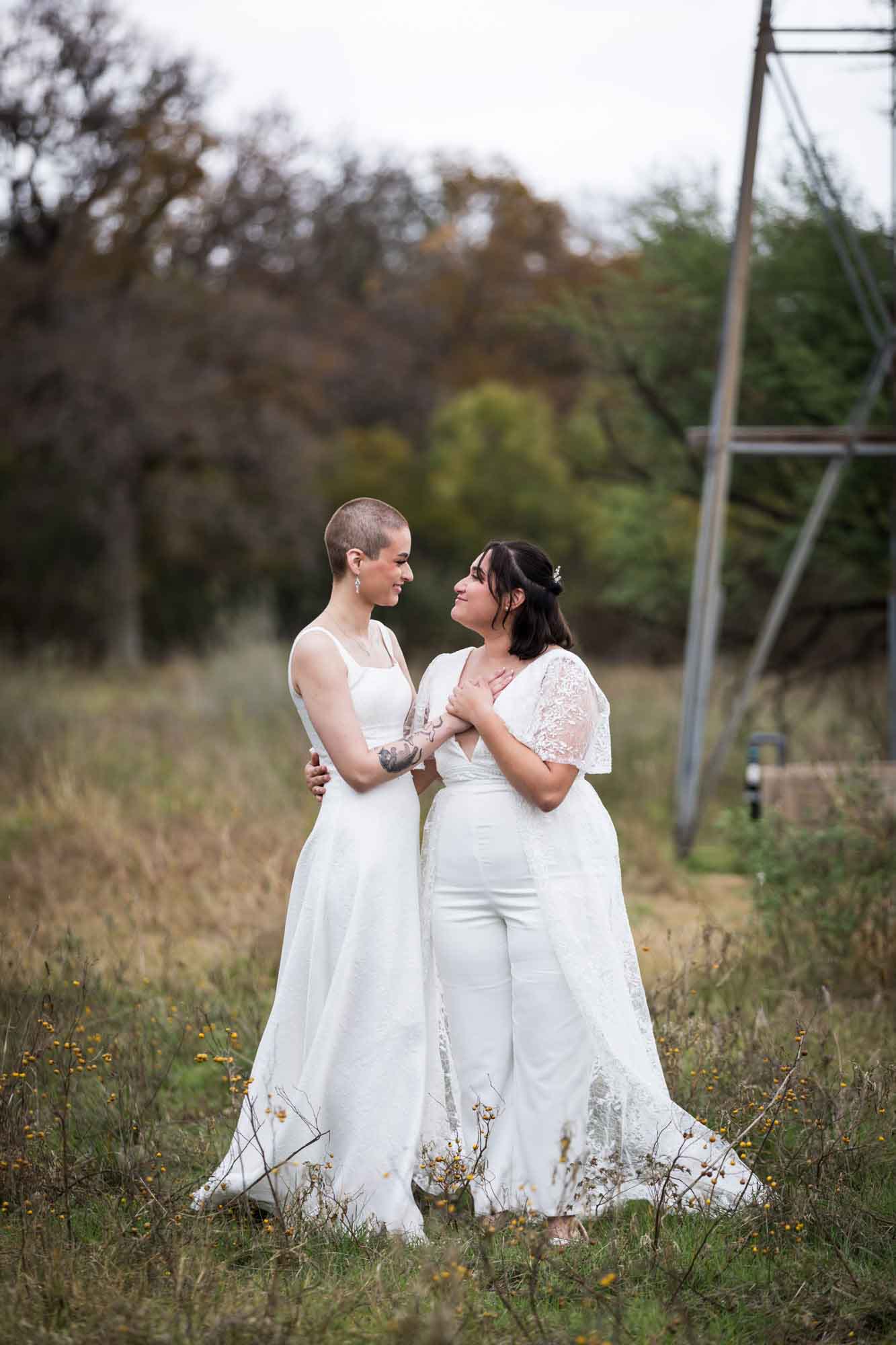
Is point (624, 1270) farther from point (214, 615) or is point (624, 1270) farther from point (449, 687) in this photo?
point (214, 615)

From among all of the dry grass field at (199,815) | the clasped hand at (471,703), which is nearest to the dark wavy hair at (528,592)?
the clasped hand at (471,703)

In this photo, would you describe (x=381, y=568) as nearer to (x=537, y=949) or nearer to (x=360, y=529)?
(x=360, y=529)

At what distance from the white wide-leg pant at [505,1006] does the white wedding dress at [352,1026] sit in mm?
133

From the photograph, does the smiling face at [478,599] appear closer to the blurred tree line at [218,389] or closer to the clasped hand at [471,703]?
the clasped hand at [471,703]

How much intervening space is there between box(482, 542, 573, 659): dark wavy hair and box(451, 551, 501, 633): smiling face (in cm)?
1

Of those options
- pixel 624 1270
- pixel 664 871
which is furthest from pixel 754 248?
pixel 624 1270

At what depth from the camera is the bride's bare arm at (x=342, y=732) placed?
157 inches

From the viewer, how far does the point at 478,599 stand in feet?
13.7

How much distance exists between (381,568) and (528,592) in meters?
0.46

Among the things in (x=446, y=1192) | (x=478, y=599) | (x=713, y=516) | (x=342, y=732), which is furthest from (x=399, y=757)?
(x=713, y=516)

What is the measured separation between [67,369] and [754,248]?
14.9 metres

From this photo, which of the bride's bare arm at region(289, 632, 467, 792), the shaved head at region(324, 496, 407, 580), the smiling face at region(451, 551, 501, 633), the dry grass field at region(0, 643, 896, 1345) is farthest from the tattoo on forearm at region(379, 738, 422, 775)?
the dry grass field at region(0, 643, 896, 1345)

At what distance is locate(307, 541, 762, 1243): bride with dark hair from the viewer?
405 cm

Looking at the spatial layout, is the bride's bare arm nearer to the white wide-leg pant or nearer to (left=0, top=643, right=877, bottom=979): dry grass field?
the white wide-leg pant
